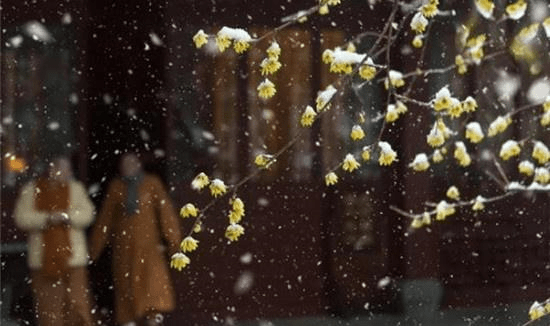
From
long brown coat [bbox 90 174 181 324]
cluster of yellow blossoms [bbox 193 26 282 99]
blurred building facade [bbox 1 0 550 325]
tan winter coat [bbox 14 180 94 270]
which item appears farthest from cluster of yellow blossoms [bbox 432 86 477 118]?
blurred building facade [bbox 1 0 550 325]

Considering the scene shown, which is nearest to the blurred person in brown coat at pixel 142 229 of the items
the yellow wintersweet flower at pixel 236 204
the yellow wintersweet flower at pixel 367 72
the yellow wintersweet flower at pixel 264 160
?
the yellow wintersweet flower at pixel 236 204

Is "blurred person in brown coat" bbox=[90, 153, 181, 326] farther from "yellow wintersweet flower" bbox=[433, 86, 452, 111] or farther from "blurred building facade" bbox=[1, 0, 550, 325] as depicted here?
"yellow wintersweet flower" bbox=[433, 86, 452, 111]

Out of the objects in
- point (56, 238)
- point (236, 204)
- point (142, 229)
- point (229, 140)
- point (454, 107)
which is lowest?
point (236, 204)

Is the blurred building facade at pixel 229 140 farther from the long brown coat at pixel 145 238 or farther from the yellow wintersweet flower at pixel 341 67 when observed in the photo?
the yellow wintersweet flower at pixel 341 67

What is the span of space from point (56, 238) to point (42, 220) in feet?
0.95

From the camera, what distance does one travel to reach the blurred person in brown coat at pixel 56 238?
1078 centimetres

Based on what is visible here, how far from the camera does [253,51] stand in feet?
38.6

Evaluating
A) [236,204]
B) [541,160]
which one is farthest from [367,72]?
[541,160]

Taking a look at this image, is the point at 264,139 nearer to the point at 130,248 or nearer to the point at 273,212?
the point at 273,212

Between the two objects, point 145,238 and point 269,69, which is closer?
point 269,69

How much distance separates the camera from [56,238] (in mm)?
10883

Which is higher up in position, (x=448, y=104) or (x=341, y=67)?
(x=341, y=67)

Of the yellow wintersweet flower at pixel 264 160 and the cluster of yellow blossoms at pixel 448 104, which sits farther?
the cluster of yellow blossoms at pixel 448 104

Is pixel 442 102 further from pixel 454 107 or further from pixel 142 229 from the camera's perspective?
pixel 142 229
